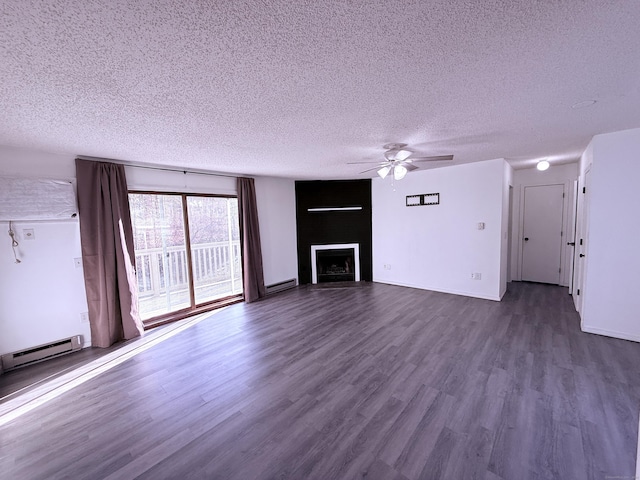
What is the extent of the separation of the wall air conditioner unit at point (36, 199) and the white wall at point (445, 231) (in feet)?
16.1

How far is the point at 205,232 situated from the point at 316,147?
2627 mm

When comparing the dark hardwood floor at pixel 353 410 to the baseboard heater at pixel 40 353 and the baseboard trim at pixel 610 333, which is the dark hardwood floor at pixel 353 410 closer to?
the baseboard trim at pixel 610 333

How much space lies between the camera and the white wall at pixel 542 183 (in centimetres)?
486

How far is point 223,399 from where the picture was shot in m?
2.16

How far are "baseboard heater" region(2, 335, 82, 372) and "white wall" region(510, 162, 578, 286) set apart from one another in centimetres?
739

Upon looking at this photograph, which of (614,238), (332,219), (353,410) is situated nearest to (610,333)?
(614,238)

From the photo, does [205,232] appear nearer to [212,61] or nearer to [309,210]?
[309,210]

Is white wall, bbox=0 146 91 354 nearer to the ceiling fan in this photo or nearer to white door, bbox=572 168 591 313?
the ceiling fan

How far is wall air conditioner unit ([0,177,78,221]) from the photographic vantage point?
2.69 meters

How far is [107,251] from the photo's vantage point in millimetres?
3250

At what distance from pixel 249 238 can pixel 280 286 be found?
4.30ft

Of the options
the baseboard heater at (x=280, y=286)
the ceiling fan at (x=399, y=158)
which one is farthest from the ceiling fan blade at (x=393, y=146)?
the baseboard heater at (x=280, y=286)

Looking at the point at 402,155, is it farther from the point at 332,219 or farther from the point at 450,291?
the point at 450,291

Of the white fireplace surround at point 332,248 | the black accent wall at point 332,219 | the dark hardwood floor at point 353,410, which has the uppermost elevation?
the black accent wall at point 332,219
